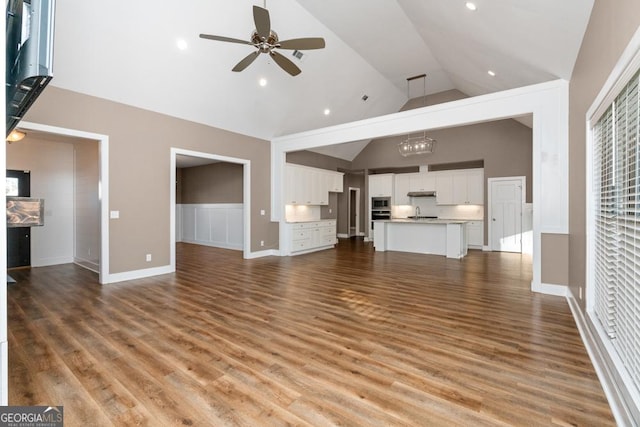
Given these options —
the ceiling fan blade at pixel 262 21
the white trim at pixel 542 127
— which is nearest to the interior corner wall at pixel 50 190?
the ceiling fan blade at pixel 262 21

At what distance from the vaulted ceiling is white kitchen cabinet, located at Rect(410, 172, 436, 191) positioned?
121 inches

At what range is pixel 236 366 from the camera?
233 centimetres

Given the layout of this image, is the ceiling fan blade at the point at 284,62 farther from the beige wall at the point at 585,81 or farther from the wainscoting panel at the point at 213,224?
the wainscoting panel at the point at 213,224

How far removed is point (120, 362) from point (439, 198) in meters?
9.09

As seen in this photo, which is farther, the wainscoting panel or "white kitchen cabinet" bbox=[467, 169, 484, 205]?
"white kitchen cabinet" bbox=[467, 169, 484, 205]

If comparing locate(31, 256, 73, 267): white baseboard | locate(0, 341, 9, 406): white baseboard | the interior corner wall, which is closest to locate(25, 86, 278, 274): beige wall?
the interior corner wall

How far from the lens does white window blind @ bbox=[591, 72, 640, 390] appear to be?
1.76 m

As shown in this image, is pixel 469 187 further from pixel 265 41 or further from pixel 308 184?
pixel 265 41

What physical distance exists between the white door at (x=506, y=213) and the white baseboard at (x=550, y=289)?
4.58m

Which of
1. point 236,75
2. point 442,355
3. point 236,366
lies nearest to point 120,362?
point 236,366

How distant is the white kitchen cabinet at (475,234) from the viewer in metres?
8.87

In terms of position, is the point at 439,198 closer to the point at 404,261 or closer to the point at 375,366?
the point at 404,261

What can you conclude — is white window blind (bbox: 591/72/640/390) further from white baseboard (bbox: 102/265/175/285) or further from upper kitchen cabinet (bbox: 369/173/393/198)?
upper kitchen cabinet (bbox: 369/173/393/198)

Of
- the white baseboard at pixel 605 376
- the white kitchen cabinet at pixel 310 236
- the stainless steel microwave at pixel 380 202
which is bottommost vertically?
the white baseboard at pixel 605 376
